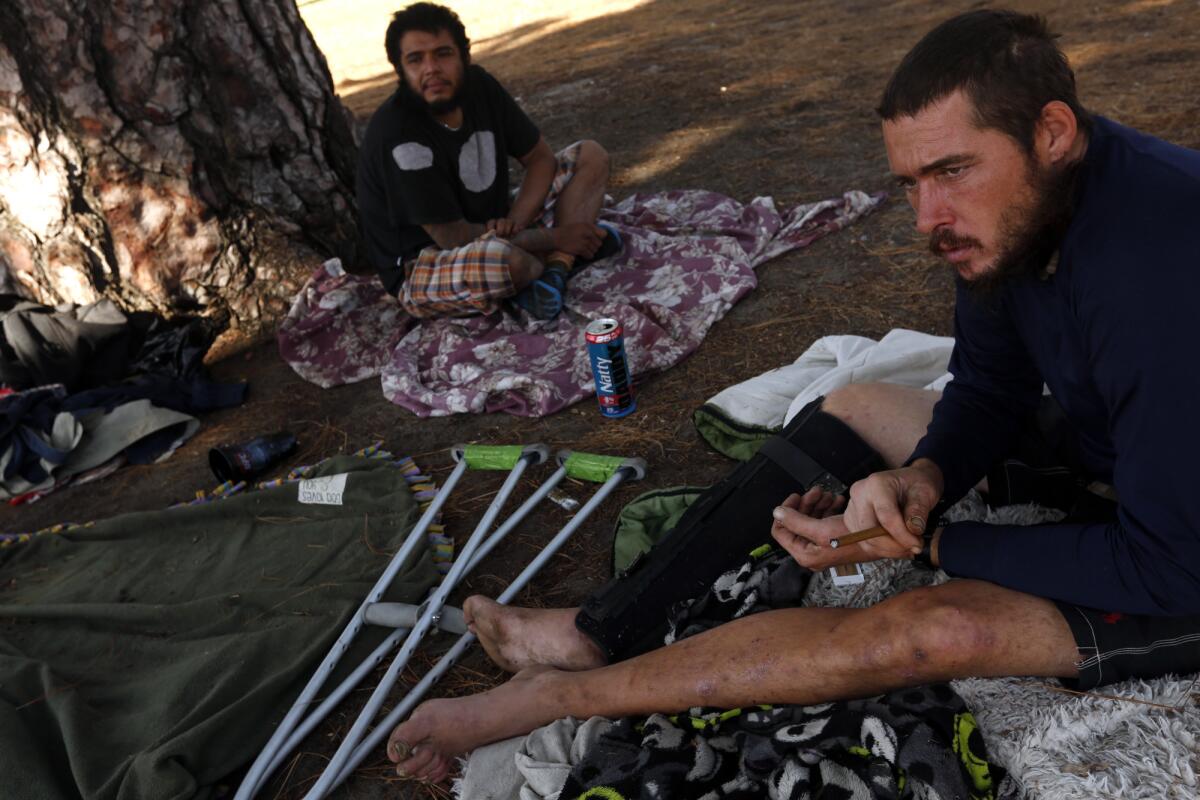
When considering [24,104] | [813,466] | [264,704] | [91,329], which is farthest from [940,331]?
[24,104]

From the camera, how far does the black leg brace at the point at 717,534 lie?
2.42m

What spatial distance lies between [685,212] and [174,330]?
298 cm

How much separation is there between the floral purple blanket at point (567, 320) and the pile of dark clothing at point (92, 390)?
55cm

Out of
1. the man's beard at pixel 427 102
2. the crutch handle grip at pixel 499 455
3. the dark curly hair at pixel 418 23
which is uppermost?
the dark curly hair at pixel 418 23

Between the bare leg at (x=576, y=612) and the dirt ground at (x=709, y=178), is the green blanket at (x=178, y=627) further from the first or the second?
the bare leg at (x=576, y=612)

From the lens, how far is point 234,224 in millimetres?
5105

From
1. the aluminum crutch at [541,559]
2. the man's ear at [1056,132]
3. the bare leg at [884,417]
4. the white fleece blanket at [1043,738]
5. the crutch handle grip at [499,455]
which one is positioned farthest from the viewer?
the crutch handle grip at [499,455]

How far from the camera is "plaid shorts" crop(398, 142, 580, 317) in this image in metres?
4.37

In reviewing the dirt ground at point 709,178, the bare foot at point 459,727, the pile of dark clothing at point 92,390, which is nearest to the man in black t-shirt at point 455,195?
the dirt ground at point 709,178

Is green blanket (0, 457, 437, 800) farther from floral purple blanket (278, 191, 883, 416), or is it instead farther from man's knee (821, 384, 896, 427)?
man's knee (821, 384, 896, 427)

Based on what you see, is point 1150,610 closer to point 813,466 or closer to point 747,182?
point 813,466

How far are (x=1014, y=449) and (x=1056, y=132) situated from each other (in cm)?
93

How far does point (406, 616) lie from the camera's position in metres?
2.75

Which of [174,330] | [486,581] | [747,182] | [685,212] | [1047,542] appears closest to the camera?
[1047,542]
